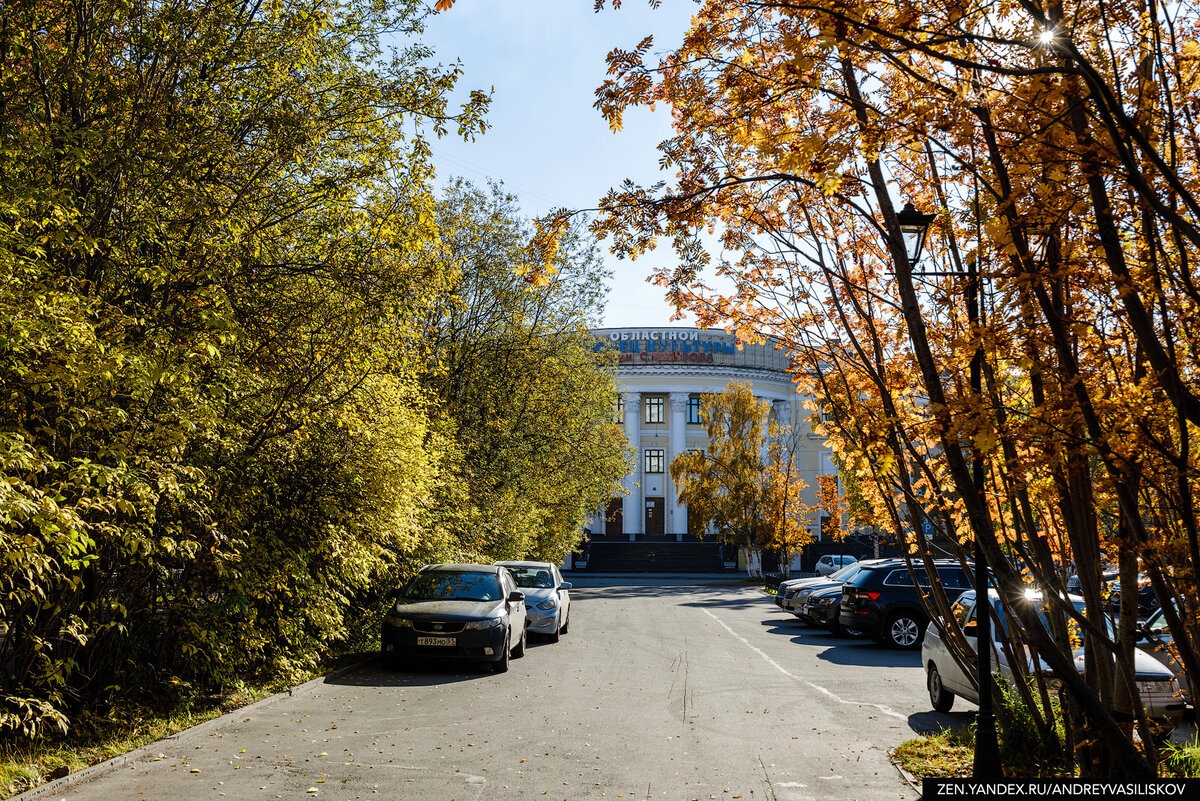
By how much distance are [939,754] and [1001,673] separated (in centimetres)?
175

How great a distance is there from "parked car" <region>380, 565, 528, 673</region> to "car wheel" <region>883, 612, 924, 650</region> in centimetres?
798

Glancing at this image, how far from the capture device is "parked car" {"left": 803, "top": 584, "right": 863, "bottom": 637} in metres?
18.2

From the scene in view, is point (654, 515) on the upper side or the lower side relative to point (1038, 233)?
lower

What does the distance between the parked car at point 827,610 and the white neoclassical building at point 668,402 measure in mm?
39460

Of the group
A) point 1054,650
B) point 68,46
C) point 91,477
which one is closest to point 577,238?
point 68,46

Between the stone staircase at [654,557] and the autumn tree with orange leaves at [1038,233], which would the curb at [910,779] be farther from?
the stone staircase at [654,557]

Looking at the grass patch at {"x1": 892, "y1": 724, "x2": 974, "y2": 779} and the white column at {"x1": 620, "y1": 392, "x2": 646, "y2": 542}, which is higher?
the white column at {"x1": 620, "y1": 392, "x2": 646, "y2": 542}

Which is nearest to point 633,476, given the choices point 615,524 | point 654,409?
point 615,524

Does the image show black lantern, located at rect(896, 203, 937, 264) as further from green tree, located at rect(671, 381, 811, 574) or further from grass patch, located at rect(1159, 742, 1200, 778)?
green tree, located at rect(671, 381, 811, 574)

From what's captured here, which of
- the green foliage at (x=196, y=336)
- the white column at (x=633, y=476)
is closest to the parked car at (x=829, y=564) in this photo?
the white column at (x=633, y=476)

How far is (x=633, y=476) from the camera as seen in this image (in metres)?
61.8

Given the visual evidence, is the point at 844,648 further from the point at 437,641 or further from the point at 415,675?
the point at 415,675

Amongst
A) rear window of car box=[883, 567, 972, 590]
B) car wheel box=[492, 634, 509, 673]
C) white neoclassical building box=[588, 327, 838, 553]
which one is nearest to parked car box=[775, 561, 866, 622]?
rear window of car box=[883, 567, 972, 590]

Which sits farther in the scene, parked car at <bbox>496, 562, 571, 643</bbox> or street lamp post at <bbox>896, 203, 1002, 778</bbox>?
parked car at <bbox>496, 562, 571, 643</bbox>
